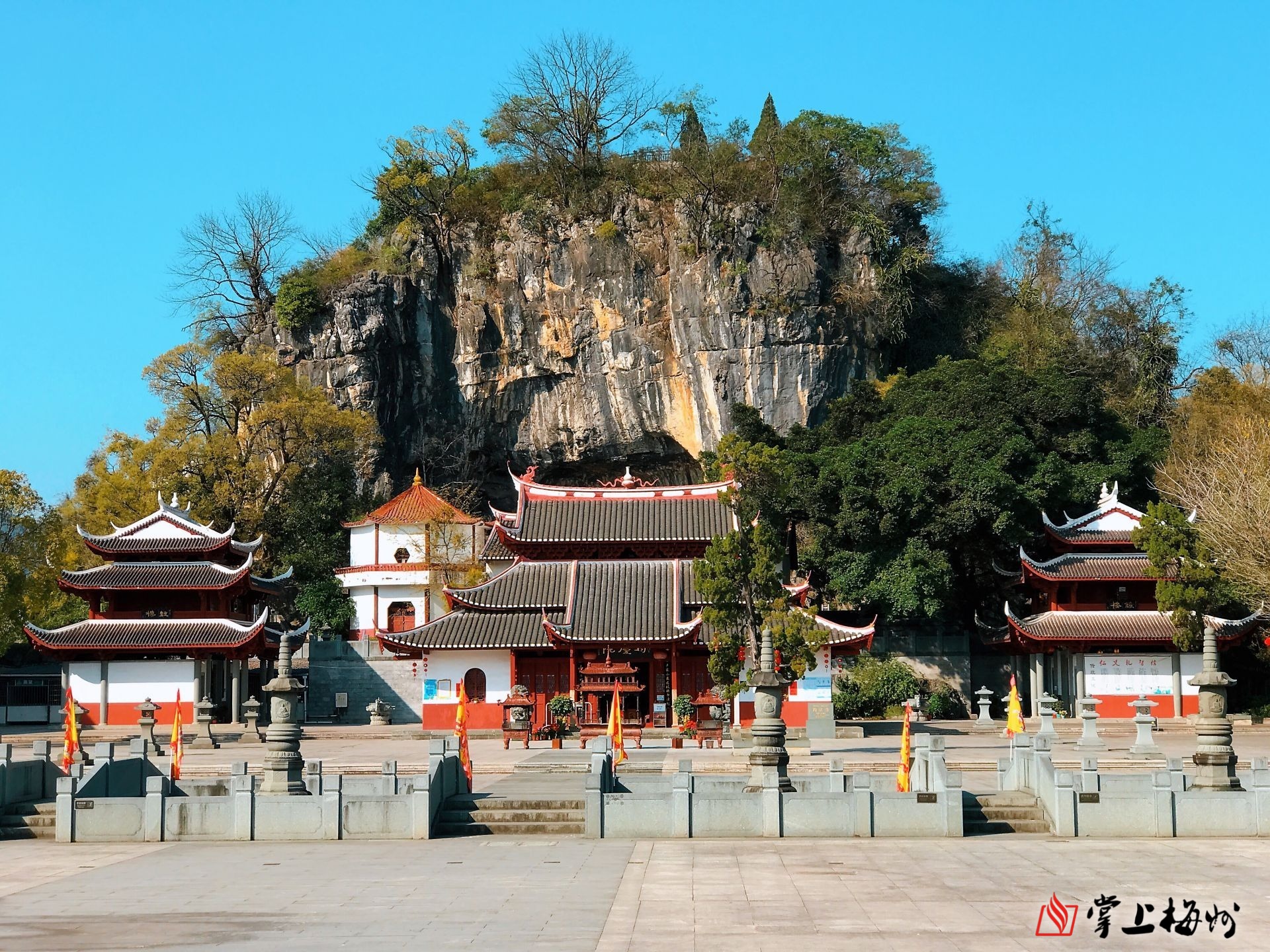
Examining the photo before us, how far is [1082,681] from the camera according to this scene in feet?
148

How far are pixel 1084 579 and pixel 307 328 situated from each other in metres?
36.9

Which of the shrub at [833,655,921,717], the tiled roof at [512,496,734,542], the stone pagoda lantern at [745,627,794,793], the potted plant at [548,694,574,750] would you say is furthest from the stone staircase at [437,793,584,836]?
the shrub at [833,655,921,717]

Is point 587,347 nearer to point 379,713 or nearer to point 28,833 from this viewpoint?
point 379,713

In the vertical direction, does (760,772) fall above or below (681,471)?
below

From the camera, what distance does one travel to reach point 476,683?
4378cm

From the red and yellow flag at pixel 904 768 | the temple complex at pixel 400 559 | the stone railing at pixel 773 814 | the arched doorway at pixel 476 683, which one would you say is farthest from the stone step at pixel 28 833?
the temple complex at pixel 400 559

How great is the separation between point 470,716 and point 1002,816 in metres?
25.8

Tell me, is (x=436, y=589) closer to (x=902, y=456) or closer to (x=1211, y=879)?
(x=902, y=456)

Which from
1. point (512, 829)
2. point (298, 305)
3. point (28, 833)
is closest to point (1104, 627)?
point (512, 829)

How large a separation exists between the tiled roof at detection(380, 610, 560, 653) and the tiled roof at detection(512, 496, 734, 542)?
2.99m

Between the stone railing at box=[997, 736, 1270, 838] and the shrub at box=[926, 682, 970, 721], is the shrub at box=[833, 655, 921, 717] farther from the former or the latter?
the stone railing at box=[997, 736, 1270, 838]

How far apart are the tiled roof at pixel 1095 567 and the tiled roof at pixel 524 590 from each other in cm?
1539

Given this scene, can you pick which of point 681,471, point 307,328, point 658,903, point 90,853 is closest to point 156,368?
point 307,328

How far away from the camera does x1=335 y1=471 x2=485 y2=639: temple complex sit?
57938 millimetres
